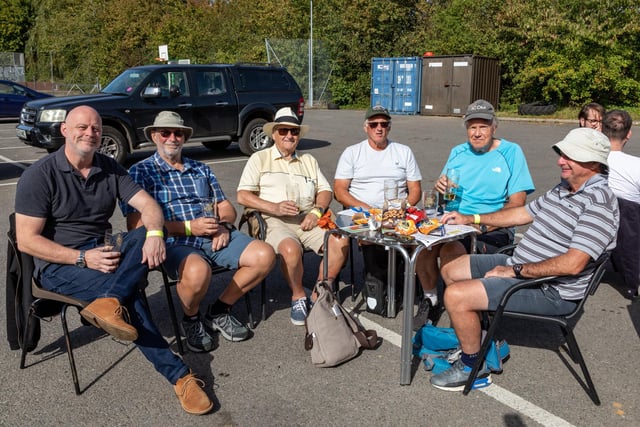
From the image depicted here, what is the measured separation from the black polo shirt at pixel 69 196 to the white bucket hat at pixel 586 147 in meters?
2.69

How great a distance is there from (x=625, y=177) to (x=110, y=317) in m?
3.98

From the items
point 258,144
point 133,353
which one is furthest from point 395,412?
point 258,144

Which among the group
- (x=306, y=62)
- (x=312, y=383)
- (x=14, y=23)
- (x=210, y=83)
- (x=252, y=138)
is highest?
(x=14, y=23)

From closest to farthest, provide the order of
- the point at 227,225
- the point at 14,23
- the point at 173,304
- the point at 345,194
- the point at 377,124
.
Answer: the point at 173,304, the point at 227,225, the point at 377,124, the point at 345,194, the point at 14,23

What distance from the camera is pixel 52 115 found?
1050cm

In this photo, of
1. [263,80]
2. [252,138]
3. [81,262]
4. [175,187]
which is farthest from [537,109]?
[81,262]

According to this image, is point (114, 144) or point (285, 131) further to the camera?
point (114, 144)

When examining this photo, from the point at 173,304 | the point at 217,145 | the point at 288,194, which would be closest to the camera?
the point at 173,304

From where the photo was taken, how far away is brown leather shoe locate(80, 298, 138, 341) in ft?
9.82

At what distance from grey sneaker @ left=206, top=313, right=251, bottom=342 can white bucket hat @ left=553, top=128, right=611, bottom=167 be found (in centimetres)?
232

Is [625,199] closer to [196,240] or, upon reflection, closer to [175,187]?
[196,240]

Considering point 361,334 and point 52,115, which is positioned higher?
point 52,115

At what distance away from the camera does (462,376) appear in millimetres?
3338

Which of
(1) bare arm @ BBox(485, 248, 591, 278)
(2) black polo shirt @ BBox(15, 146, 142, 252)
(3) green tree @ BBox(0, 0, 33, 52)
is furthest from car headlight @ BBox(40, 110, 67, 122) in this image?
(3) green tree @ BBox(0, 0, 33, 52)
